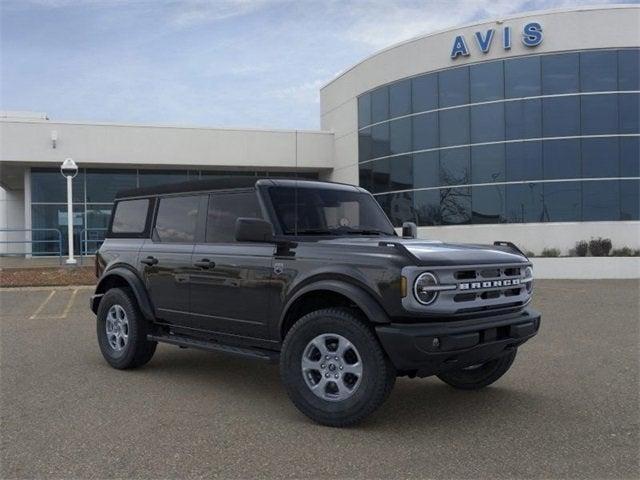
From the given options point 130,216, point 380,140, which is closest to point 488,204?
point 380,140

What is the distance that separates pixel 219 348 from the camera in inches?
221

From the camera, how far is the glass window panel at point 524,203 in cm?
2202

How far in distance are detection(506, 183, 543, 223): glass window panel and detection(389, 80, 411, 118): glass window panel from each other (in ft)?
17.9

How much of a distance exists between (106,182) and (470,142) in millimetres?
15723

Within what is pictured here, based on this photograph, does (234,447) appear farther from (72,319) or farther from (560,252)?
(560,252)

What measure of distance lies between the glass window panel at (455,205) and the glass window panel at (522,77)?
3.80 m

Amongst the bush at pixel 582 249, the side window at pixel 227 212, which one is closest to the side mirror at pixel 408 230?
the side window at pixel 227 212

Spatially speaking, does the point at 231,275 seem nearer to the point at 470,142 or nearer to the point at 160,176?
the point at 470,142

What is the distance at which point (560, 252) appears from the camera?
2142 cm

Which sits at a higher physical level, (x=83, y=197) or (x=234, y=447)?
(x=83, y=197)

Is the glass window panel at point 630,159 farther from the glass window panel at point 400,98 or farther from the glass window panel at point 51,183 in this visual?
the glass window panel at point 51,183

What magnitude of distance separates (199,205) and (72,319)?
18.5 ft

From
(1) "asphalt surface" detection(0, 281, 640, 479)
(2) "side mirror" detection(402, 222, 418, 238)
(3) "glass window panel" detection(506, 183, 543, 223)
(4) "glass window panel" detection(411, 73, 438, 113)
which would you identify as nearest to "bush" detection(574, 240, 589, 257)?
(3) "glass window panel" detection(506, 183, 543, 223)

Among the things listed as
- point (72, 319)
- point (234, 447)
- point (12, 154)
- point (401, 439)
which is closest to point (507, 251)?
point (401, 439)
